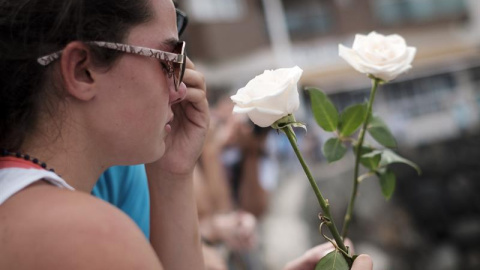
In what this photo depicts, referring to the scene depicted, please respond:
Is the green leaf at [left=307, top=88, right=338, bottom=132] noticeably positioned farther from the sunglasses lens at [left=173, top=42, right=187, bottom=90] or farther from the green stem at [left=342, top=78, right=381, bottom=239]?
the sunglasses lens at [left=173, top=42, right=187, bottom=90]

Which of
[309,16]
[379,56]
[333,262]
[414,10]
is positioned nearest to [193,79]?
[379,56]

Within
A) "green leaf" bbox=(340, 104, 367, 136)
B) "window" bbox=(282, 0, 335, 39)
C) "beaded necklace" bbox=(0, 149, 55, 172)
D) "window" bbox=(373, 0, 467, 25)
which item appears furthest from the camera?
"window" bbox=(373, 0, 467, 25)

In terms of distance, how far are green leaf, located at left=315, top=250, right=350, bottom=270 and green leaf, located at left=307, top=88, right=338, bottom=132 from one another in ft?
0.98

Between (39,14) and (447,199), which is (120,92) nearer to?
(39,14)

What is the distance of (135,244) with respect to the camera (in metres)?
0.89

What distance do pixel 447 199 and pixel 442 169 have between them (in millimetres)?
304

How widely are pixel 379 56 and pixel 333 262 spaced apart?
1.45 ft

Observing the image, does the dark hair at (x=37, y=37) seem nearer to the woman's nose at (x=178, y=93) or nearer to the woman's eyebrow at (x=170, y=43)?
the woman's eyebrow at (x=170, y=43)

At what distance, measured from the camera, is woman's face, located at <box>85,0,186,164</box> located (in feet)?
3.54

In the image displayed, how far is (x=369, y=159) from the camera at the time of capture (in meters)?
1.26

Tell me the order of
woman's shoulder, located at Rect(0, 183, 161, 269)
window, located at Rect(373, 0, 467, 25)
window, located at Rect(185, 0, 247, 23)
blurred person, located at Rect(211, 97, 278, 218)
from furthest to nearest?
window, located at Rect(373, 0, 467, 25) → window, located at Rect(185, 0, 247, 23) → blurred person, located at Rect(211, 97, 278, 218) → woman's shoulder, located at Rect(0, 183, 161, 269)

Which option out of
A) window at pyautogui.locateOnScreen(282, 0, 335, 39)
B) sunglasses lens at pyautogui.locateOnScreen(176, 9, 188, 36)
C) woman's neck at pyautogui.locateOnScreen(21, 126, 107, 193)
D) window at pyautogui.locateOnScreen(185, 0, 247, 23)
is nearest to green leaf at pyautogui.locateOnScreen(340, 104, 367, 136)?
sunglasses lens at pyautogui.locateOnScreen(176, 9, 188, 36)

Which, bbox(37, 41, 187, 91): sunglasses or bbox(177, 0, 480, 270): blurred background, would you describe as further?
bbox(177, 0, 480, 270): blurred background

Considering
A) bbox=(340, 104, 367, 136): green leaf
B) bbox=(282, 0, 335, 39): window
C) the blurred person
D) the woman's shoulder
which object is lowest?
bbox=(282, 0, 335, 39): window
